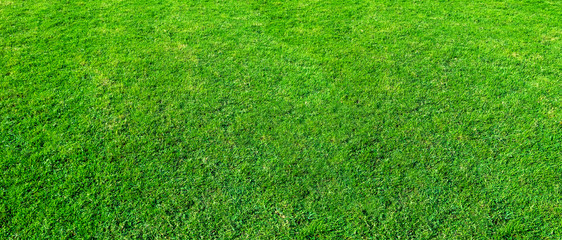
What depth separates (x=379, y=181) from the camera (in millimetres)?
4812

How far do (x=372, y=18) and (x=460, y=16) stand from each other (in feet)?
5.64

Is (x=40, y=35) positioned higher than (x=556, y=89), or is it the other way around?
(x=40, y=35)

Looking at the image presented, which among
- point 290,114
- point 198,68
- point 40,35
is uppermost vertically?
point 40,35

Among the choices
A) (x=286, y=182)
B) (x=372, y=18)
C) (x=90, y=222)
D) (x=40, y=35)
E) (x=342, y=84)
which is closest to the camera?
(x=90, y=222)

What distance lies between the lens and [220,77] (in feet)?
20.5

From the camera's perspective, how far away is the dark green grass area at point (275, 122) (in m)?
4.43

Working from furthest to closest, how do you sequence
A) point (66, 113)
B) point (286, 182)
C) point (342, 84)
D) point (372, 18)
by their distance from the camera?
point (372, 18), point (342, 84), point (66, 113), point (286, 182)

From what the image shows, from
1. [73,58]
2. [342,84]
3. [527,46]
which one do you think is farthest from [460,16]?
[73,58]

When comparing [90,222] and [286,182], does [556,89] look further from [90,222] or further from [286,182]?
[90,222]

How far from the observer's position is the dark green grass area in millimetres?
4426

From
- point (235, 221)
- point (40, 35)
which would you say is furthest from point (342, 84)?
point (40, 35)

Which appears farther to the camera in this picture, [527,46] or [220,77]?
[527,46]

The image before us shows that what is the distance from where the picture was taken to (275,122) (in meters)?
5.52

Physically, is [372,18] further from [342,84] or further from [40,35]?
[40,35]
